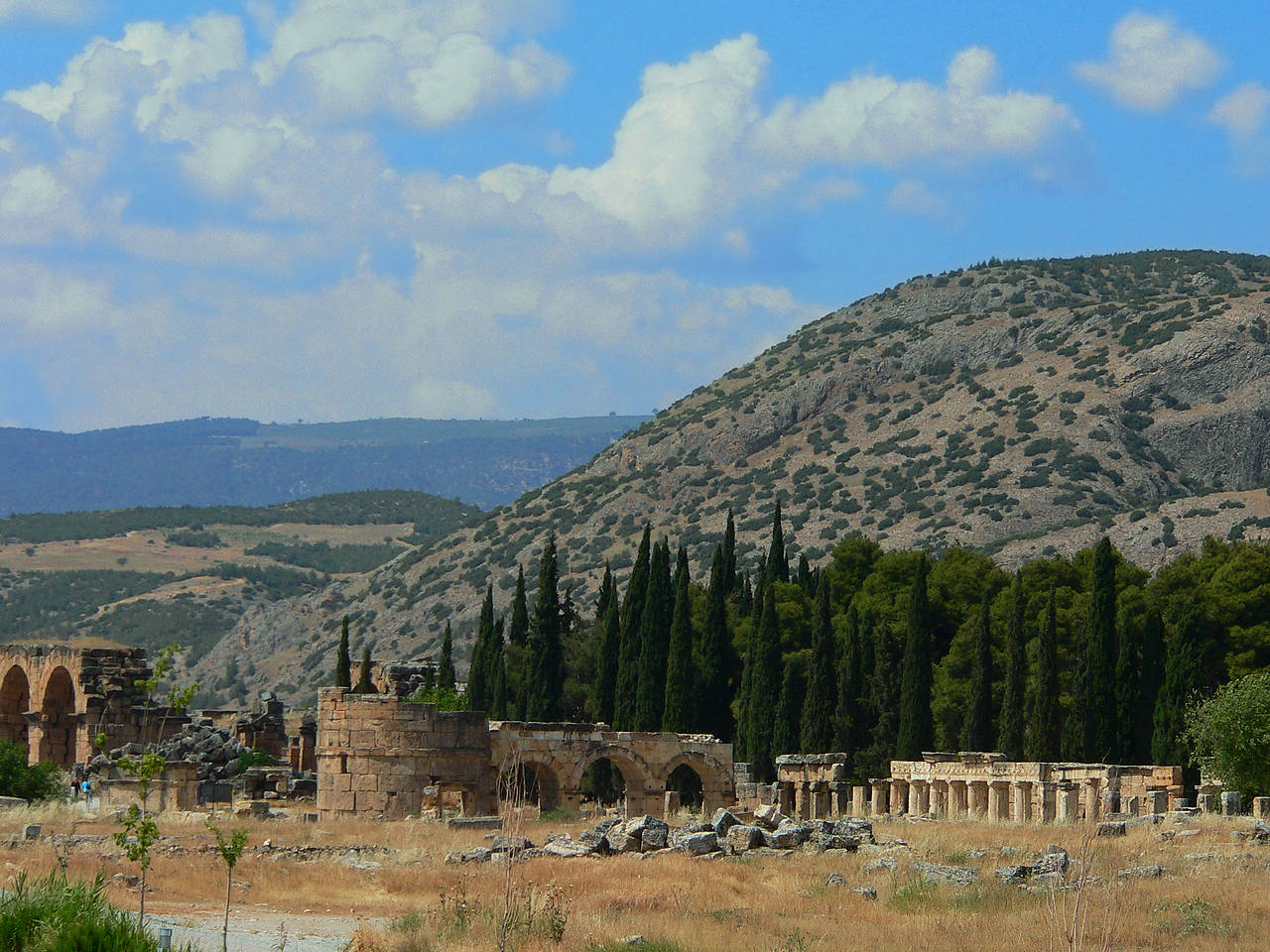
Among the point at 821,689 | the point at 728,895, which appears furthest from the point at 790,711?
the point at 728,895

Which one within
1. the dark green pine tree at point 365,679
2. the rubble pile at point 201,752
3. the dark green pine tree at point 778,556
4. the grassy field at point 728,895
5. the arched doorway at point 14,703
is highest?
the dark green pine tree at point 778,556

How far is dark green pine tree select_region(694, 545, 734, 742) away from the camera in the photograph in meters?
59.5

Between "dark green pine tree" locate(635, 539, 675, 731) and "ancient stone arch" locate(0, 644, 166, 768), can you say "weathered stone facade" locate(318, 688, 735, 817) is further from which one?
"ancient stone arch" locate(0, 644, 166, 768)

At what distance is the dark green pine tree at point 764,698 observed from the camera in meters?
54.6

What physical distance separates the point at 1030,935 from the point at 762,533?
8699 cm

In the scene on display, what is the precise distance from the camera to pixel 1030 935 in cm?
2239

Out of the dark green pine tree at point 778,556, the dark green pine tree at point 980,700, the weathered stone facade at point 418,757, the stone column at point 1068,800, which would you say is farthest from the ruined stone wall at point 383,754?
the dark green pine tree at point 778,556

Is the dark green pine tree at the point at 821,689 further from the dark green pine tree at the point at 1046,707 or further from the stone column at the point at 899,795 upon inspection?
the dark green pine tree at the point at 1046,707

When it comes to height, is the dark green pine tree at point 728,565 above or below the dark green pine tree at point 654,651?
above

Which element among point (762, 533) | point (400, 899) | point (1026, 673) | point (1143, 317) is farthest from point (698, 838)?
point (1143, 317)

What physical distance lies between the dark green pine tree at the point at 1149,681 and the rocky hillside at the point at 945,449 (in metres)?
38.3

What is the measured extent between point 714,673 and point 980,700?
416 inches

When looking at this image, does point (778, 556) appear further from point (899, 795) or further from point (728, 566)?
point (899, 795)

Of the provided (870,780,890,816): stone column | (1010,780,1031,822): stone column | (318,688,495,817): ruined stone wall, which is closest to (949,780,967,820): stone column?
(1010,780,1031,822): stone column
